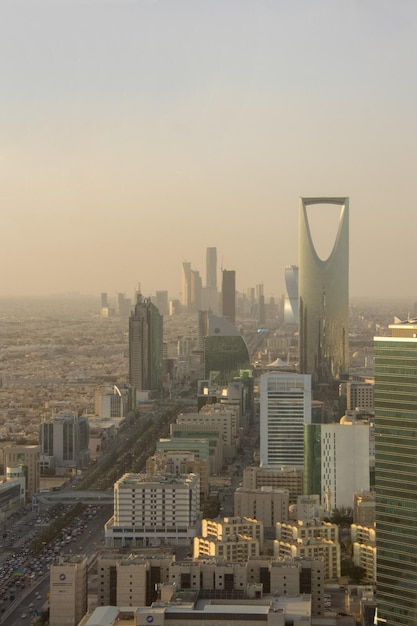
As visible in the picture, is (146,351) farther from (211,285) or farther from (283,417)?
(283,417)

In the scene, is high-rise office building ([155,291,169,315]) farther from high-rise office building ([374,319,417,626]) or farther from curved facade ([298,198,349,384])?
high-rise office building ([374,319,417,626])

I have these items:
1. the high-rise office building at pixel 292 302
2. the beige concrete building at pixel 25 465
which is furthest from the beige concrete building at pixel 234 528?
the high-rise office building at pixel 292 302

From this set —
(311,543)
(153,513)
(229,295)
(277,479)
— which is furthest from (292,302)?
(311,543)

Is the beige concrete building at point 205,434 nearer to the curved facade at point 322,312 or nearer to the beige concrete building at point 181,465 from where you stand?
the beige concrete building at point 181,465

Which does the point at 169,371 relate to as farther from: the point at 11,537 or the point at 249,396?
the point at 11,537

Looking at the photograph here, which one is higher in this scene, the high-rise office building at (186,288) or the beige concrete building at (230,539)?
the high-rise office building at (186,288)

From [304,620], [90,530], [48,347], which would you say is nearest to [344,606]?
[304,620]

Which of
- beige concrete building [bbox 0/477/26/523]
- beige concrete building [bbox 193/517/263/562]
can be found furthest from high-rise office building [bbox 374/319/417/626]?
beige concrete building [bbox 0/477/26/523]
